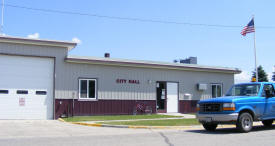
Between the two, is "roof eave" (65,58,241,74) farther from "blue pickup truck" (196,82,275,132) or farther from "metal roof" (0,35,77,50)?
"blue pickup truck" (196,82,275,132)

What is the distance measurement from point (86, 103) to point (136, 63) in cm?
418

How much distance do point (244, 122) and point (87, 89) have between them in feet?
35.3

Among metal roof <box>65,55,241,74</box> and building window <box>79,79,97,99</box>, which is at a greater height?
metal roof <box>65,55,241,74</box>

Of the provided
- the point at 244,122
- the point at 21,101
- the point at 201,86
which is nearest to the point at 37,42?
the point at 21,101

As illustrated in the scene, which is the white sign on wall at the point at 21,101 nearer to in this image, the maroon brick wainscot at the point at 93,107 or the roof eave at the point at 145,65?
the maroon brick wainscot at the point at 93,107

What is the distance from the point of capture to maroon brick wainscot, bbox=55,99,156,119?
1897 centimetres

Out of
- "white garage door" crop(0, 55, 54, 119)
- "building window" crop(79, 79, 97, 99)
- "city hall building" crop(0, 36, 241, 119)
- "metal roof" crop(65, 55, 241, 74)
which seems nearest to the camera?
"white garage door" crop(0, 55, 54, 119)

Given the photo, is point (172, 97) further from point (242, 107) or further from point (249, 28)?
point (242, 107)

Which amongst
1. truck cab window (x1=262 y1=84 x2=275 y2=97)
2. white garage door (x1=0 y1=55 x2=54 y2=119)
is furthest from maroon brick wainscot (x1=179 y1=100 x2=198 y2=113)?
truck cab window (x1=262 y1=84 x2=275 y2=97)

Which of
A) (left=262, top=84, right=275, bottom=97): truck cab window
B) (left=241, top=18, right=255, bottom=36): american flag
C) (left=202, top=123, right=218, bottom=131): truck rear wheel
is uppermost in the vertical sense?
(left=241, top=18, right=255, bottom=36): american flag

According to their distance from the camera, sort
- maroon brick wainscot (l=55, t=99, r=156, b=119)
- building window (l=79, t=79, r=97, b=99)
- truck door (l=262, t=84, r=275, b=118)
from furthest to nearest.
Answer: building window (l=79, t=79, r=97, b=99)
maroon brick wainscot (l=55, t=99, r=156, b=119)
truck door (l=262, t=84, r=275, b=118)

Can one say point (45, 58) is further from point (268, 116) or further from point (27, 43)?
point (268, 116)

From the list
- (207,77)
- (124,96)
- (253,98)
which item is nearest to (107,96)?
(124,96)

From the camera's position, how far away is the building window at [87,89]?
1978 centimetres
